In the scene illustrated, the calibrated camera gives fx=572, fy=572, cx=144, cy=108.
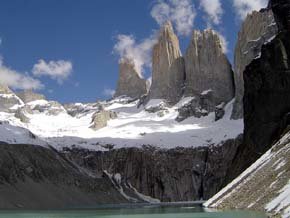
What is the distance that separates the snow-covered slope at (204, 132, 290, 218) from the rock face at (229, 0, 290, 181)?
2219 centimetres

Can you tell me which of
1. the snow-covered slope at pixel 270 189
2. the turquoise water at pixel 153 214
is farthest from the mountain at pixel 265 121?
the turquoise water at pixel 153 214

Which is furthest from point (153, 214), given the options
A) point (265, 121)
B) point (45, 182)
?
point (45, 182)

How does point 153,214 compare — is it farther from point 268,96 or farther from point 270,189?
point 268,96

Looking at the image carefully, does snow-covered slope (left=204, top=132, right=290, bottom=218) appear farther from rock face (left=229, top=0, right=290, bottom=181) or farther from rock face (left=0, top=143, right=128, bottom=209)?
rock face (left=0, top=143, right=128, bottom=209)

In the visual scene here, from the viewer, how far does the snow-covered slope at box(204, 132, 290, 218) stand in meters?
44.3

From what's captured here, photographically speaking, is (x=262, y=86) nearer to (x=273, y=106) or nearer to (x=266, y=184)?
(x=273, y=106)

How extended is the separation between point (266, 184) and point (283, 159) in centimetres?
516

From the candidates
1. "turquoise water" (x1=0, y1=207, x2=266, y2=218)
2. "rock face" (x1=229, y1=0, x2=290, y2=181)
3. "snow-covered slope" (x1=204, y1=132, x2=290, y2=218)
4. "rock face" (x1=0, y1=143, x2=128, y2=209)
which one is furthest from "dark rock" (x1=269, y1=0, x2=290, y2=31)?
"rock face" (x1=0, y1=143, x2=128, y2=209)

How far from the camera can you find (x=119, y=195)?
18338cm

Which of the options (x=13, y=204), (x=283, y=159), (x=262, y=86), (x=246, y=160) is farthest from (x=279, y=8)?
(x=13, y=204)

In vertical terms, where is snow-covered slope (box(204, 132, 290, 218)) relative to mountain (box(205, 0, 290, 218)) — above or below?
below

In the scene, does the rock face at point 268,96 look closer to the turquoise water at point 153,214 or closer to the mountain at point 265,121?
the mountain at point 265,121

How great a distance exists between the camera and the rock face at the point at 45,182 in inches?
5438

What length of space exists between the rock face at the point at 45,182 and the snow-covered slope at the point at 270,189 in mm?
70877
